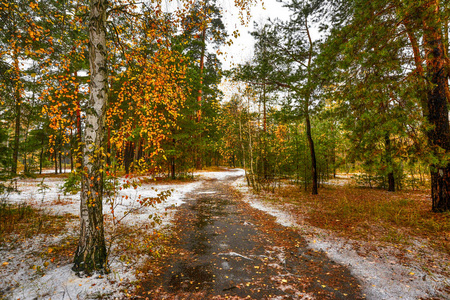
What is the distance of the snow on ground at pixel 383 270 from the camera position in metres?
2.93

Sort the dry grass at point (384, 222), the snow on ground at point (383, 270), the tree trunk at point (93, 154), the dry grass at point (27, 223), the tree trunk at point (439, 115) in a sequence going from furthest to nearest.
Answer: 1. the tree trunk at point (439, 115)
2. the dry grass at point (384, 222)
3. the dry grass at point (27, 223)
4. the tree trunk at point (93, 154)
5. the snow on ground at point (383, 270)

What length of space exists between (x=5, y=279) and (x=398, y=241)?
7.71 m

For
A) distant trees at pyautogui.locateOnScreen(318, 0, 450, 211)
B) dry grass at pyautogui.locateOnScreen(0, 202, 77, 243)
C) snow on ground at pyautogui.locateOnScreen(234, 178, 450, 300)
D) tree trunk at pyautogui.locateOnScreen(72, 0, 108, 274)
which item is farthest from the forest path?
distant trees at pyautogui.locateOnScreen(318, 0, 450, 211)

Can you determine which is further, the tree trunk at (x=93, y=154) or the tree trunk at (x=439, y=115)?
the tree trunk at (x=439, y=115)

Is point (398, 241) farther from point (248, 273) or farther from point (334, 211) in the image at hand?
point (248, 273)

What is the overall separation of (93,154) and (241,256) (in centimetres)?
349

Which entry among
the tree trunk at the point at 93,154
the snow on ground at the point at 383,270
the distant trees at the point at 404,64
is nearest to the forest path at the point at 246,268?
the snow on ground at the point at 383,270

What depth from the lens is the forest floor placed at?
9.80 ft

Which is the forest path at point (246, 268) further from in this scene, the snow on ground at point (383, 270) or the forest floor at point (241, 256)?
the snow on ground at point (383, 270)

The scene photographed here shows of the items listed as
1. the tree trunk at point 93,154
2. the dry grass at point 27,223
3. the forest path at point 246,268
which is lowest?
the forest path at point 246,268

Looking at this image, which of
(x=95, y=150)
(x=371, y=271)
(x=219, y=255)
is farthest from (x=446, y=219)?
(x=95, y=150)

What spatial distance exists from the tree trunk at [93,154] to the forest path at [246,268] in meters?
1.08

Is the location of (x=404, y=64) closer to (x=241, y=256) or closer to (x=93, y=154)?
(x=241, y=256)

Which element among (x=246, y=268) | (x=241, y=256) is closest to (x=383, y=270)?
(x=246, y=268)
